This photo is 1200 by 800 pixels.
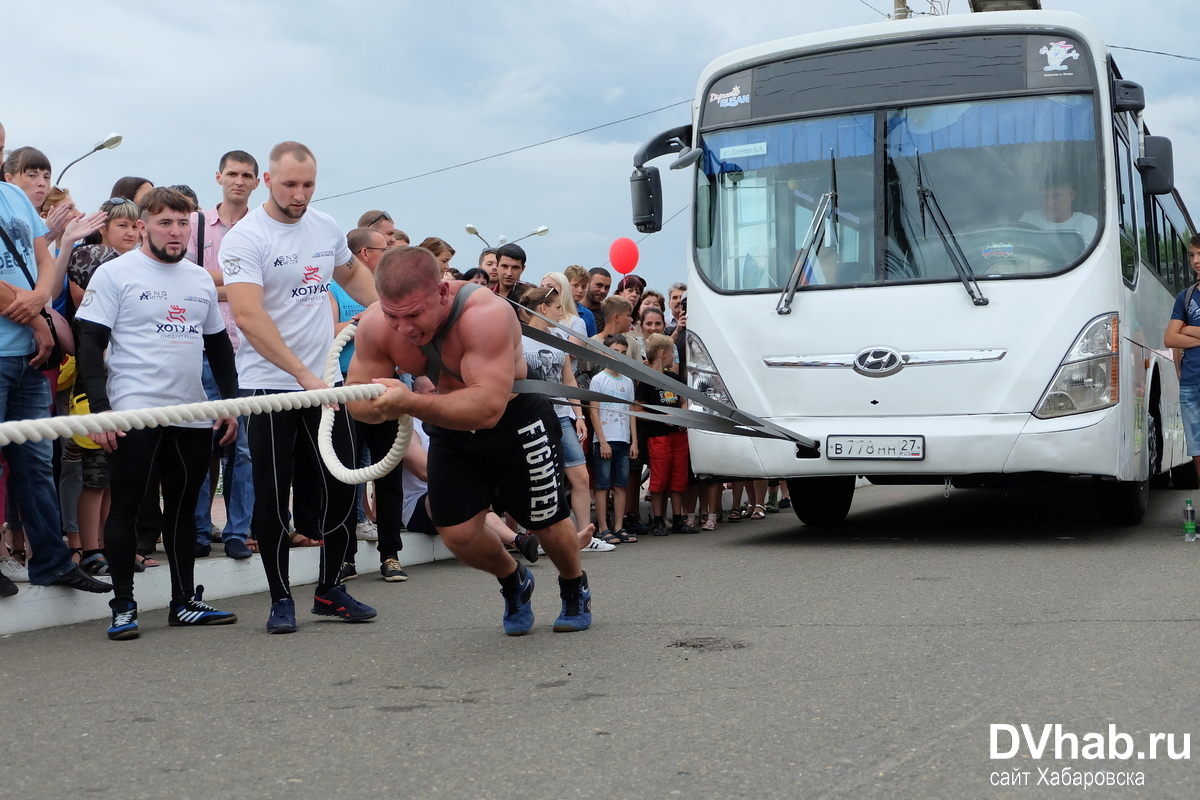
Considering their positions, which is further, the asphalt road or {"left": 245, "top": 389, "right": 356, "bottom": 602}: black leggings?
{"left": 245, "top": 389, "right": 356, "bottom": 602}: black leggings

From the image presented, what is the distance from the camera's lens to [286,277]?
5.75m

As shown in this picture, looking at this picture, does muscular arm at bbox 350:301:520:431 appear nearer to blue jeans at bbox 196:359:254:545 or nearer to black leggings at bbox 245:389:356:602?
black leggings at bbox 245:389:356:602

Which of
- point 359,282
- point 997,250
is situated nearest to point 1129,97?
point 997,250

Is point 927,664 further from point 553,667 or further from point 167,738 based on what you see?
point 167,738

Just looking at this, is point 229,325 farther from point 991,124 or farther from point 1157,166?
point 1157,166

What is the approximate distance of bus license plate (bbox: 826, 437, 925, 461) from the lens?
26.6 ft

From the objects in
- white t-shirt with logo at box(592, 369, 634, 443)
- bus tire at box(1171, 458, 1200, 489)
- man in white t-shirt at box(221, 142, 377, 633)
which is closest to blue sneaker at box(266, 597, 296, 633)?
man in white t-shirt at box(221, 142, 377, 633)

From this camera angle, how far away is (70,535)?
7.03 m

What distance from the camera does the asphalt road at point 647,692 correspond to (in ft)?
10.7

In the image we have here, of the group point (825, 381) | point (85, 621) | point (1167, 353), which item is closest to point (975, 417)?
point (825, 381)

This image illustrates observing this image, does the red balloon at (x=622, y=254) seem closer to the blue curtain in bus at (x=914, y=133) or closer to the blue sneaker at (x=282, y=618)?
the blue curtain in bus at (x=914, y=133)

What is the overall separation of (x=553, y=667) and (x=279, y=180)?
2473 millimetres

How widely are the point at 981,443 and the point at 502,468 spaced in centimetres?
387

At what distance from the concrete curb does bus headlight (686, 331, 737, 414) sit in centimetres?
203
